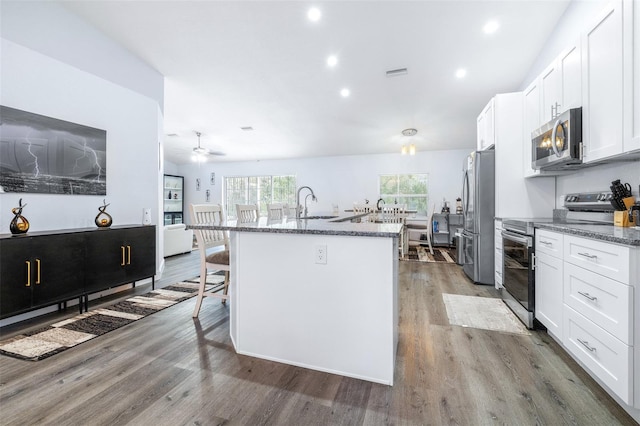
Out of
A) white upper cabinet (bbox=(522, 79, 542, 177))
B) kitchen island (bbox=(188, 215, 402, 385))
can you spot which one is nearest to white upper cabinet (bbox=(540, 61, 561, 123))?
white upper cabinet (bbox=(522, 79, 542, 177))

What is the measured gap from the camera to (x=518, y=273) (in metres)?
2.56

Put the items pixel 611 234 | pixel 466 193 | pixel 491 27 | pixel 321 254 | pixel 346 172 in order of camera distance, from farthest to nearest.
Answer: pixel 346 172 < pixel 466 193 < pixel 491 27 < pixel 321 254 < pixel 611 234

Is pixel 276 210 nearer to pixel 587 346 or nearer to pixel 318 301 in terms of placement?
pixel 318 301

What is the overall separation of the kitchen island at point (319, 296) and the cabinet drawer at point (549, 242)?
1.20 metres

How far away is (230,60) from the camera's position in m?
3.80

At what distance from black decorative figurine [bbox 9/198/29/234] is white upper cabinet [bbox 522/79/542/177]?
486cm

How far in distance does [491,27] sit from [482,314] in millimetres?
3136

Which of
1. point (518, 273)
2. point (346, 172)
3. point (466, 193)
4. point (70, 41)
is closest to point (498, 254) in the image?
point (518, 273)

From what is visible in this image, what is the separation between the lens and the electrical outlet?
1.68 meters

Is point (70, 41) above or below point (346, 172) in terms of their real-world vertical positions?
above

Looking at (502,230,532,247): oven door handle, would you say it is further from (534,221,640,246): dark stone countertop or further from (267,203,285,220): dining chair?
(267,203,285,220): dining chair

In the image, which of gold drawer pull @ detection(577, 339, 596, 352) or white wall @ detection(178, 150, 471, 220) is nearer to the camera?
gold drawer pull @ detection(577, 339, 596, 352)

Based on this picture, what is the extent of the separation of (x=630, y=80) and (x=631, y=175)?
774 mm

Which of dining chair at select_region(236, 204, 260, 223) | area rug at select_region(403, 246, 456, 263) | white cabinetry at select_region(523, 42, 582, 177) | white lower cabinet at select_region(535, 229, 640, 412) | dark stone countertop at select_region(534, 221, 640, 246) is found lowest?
area rug at select_region(403, 246, 456, 263)
